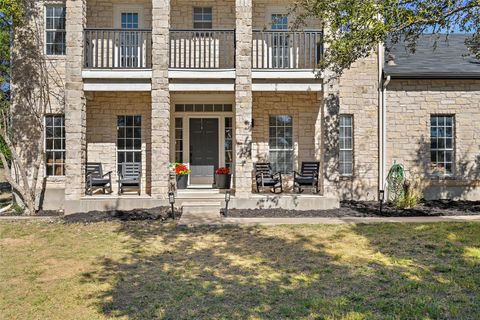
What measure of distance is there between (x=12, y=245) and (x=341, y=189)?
937 centimetres

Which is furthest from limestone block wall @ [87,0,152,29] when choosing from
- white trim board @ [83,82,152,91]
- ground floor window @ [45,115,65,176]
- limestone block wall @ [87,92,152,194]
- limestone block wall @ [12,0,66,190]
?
ground floor window @ [45,115,65,176]

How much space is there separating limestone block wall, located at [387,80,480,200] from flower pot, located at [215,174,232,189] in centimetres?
546

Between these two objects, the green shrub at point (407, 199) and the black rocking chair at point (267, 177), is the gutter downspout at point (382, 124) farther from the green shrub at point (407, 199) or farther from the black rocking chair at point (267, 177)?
the black rocking chair at point (267, 177)

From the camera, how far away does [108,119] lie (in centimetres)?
1133

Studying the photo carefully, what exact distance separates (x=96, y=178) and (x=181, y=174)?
260 centimetres

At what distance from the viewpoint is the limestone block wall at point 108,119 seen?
36.9ft

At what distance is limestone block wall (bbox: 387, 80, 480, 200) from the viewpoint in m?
11.7

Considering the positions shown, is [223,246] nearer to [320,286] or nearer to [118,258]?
[118,258]

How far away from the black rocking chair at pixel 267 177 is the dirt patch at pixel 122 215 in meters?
2.84

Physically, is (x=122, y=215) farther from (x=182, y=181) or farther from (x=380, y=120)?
(x=380, y=120)

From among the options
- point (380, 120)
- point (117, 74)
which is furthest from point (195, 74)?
point (380, 120)

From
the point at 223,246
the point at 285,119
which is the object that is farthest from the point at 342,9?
the point at 223,246

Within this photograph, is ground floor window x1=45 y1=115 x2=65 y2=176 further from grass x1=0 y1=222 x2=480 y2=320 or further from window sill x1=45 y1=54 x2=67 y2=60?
grass x1=0 y1=222 x2=480 y2=320

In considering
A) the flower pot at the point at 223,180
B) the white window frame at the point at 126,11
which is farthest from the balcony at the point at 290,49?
the white window frame at the point at 126,11
